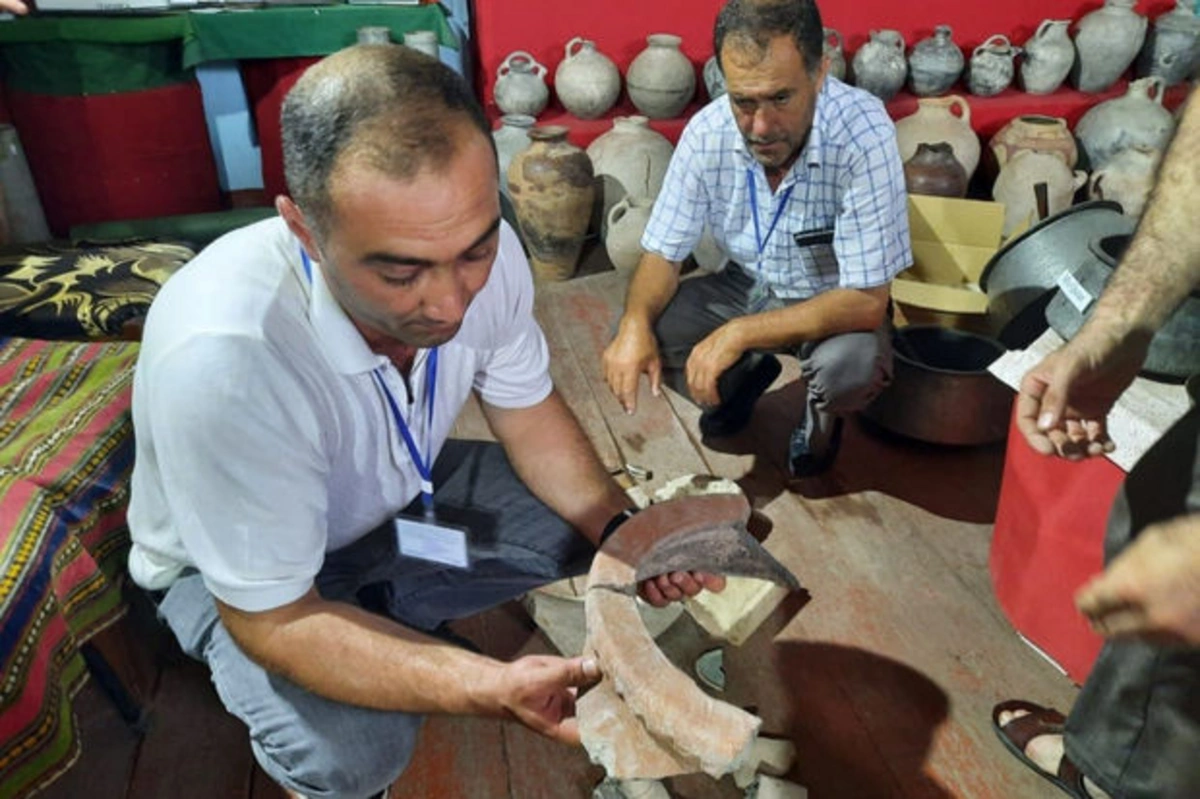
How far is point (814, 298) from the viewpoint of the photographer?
2438 mm

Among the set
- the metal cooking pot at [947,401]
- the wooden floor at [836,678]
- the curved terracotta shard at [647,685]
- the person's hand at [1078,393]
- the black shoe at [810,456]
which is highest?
the person's hand at [1078,393]

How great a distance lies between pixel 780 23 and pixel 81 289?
2.11m

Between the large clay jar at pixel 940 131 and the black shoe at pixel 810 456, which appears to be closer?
the black shoe at pixel 810 456

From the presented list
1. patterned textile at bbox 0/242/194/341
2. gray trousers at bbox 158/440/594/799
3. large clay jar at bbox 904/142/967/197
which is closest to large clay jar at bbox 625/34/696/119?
large clay jar at bbox 904/142/967/197

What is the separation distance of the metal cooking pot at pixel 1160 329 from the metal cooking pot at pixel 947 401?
2.01 ft

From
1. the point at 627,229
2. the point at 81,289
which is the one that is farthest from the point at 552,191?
the point at 81,289

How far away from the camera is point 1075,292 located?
188 cm

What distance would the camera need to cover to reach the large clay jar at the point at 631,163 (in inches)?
157

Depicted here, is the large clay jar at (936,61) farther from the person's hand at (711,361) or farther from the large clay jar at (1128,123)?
the person's hand at (711,361)

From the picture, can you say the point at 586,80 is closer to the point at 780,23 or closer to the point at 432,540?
the point at 780,23

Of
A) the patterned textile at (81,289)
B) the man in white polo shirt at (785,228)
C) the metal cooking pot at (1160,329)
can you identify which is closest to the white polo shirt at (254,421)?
the man in white polo shirt at (785,228)

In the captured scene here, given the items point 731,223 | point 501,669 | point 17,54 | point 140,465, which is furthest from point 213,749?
point 17,54

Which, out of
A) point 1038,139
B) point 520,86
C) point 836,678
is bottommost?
point 836,678

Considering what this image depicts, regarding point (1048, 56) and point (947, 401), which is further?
point (1048, 56)
